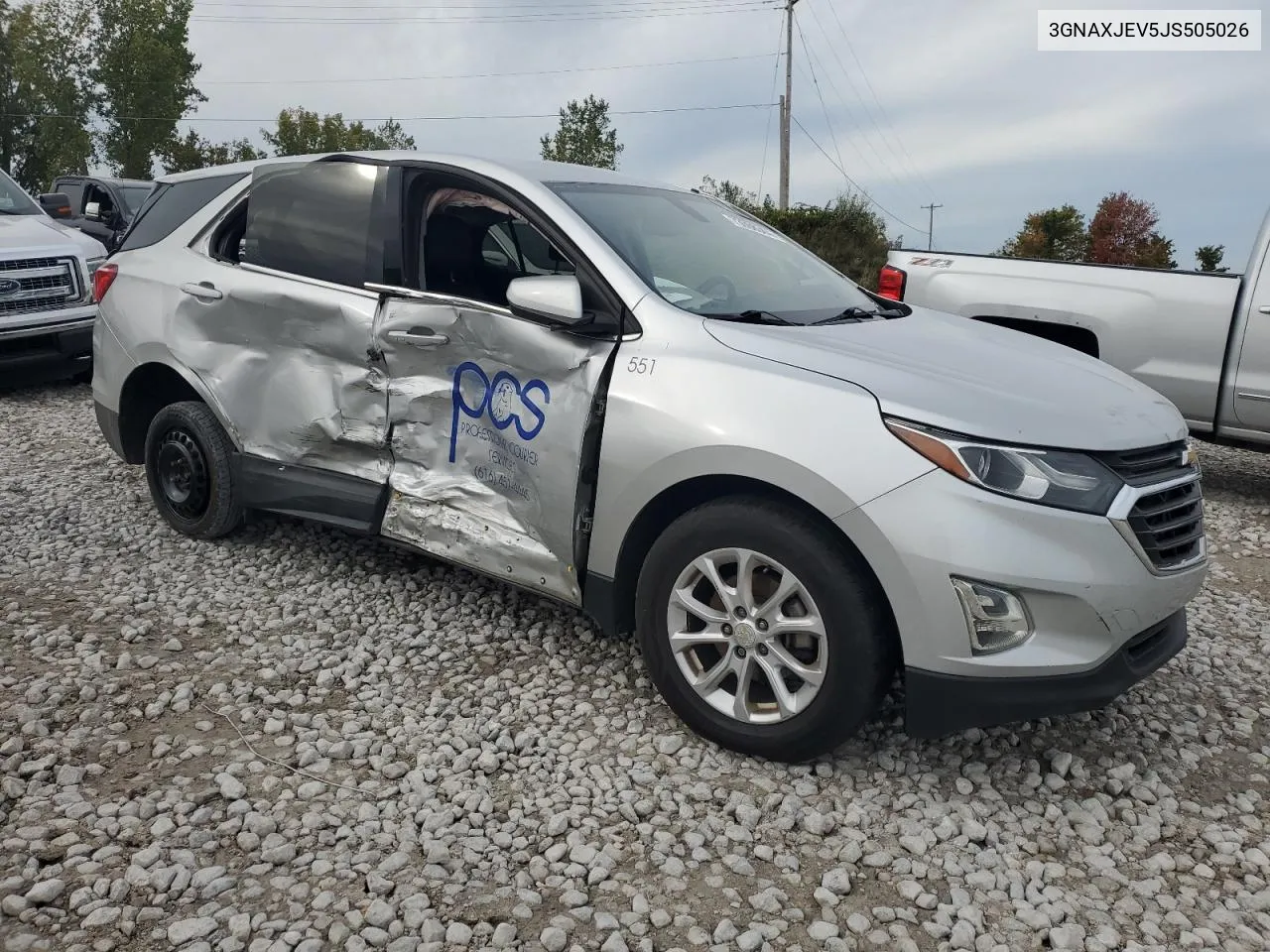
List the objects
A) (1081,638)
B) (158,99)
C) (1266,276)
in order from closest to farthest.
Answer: (1081,638)
(1266,276)
(158,99)

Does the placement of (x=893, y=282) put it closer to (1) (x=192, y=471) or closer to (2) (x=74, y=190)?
(1) (x=192, y=471)

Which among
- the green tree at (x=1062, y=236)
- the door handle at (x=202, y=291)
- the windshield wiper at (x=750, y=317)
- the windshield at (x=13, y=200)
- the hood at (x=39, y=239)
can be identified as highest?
the green tree at (x=1062, y=236)

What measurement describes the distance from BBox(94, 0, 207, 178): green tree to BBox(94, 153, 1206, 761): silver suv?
39.7 meters

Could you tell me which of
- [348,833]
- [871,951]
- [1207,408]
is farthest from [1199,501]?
[1207,408]

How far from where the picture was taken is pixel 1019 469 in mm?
2535

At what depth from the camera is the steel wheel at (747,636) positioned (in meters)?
2.76

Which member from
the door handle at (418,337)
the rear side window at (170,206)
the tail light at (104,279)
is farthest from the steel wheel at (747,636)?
the tail light at (104,279)

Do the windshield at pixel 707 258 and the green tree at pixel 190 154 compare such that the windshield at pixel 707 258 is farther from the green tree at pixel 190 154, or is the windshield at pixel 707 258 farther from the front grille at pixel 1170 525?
the green tree at pixel 190 154

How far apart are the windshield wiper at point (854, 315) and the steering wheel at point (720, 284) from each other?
0.30 m

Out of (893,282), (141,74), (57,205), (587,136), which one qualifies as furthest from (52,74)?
(893,282)

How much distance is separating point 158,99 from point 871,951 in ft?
143

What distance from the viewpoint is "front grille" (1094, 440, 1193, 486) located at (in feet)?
8.68

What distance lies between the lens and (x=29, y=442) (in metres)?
6.89

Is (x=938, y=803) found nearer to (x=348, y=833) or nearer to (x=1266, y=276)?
(x=348, y=833)
